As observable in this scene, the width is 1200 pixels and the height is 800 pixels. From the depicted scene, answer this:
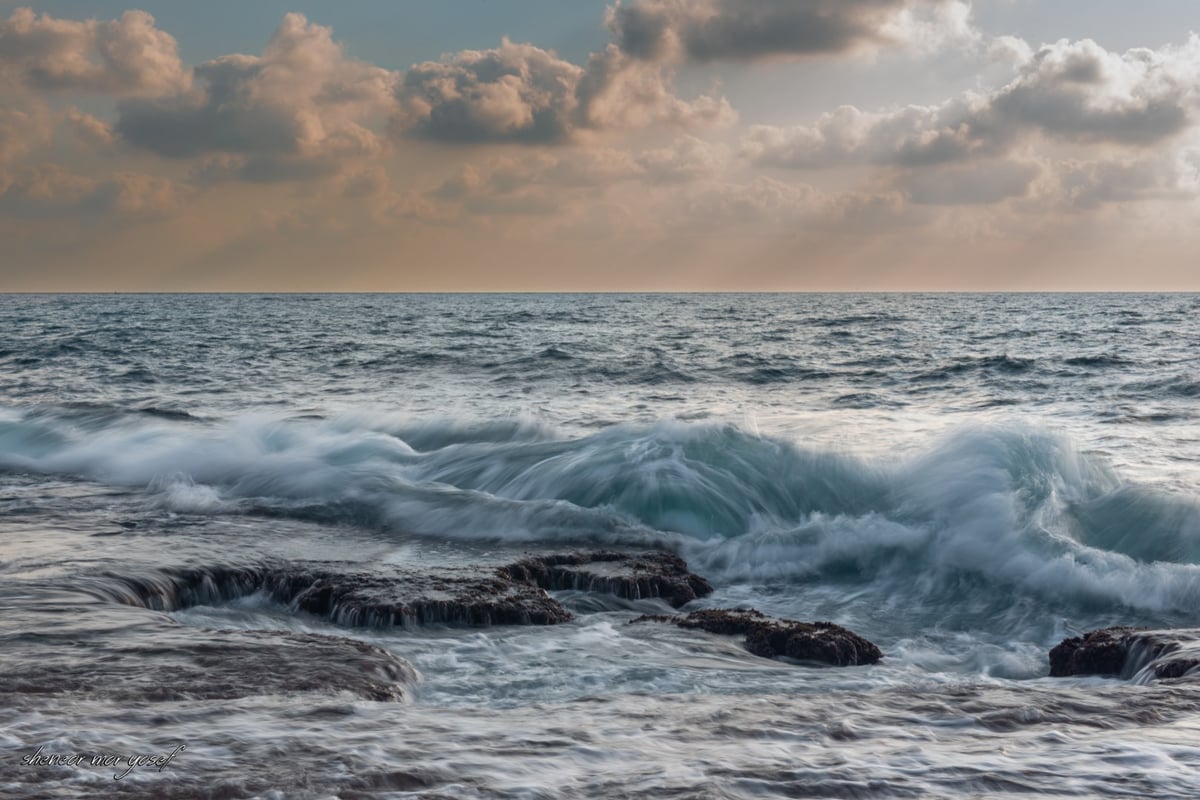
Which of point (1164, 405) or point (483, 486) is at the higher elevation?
point (1164, 405)

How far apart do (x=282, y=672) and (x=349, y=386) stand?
1886cm

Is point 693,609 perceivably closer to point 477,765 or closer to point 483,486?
point 477,765

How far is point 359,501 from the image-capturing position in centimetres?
1195

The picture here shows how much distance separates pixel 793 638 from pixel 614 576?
6.84 ft

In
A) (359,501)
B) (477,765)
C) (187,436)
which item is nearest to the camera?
(477,765)

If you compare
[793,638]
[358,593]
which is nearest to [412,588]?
[358,593]

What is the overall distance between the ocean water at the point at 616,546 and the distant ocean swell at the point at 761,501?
0.16ft

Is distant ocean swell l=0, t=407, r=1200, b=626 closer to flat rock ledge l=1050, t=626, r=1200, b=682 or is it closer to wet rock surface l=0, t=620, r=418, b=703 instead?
flat rock ledge l=1050, t=626, r=1200, b=682

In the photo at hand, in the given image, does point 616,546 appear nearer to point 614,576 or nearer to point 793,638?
point 614,576

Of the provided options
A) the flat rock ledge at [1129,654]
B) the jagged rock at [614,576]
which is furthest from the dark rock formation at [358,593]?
the flat rock ledge at [1129,654]

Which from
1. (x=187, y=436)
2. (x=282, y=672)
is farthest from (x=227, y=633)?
(x=187, y=436)

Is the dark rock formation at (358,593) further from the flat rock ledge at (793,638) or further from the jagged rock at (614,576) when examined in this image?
the flat rock ledge at (793,638)

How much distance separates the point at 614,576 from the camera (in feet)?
27.6

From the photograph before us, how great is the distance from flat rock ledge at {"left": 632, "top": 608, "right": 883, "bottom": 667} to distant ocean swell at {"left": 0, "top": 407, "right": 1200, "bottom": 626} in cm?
205
